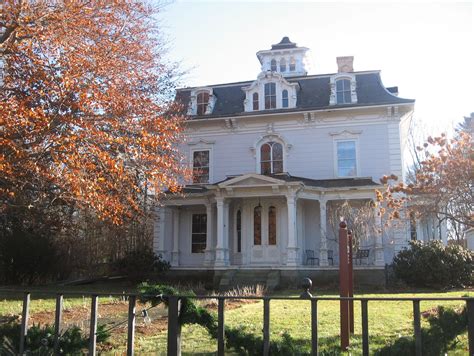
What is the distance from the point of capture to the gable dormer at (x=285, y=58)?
32.2 metres

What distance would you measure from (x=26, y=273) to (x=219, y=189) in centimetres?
1054

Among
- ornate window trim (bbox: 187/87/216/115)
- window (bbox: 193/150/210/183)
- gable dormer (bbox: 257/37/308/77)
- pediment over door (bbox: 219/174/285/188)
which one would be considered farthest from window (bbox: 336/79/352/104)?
gable dormer (bbox: 257/37/308/77)

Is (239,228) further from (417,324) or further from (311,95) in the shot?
(417,324)

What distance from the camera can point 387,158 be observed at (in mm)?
22016

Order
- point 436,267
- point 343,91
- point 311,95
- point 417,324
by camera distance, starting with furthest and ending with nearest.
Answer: point 311,95 → point 343,91 → point 436,267 → point 417,324

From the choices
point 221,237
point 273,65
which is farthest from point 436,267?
point 273,65

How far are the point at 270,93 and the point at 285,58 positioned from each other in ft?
31.4

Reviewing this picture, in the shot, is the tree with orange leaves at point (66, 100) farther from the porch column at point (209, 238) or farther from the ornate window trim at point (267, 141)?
the ornate window trim at point (267, 141)

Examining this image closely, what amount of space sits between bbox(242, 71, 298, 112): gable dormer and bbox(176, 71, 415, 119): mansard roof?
45 centimetres

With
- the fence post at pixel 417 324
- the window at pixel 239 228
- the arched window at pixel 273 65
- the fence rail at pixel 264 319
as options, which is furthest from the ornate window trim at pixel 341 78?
the fence post at pixel 417 324

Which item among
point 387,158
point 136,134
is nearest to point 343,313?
point 136,134

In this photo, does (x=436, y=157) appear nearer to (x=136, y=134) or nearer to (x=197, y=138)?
(x=136, y=134)

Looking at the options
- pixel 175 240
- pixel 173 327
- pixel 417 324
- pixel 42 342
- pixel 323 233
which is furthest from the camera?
pixel 175 240

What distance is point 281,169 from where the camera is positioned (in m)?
23.3
